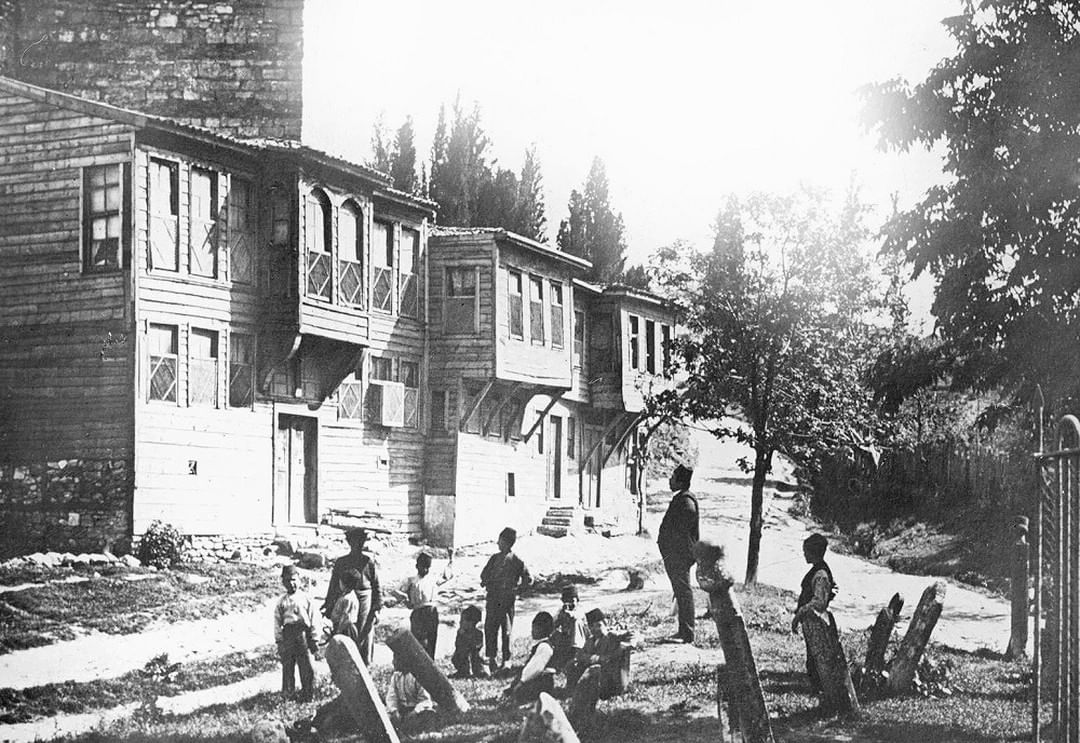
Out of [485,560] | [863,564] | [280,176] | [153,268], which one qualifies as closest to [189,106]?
[280,176]

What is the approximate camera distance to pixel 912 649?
777 cm

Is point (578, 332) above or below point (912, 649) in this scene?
above

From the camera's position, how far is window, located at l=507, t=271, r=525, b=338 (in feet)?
35.5

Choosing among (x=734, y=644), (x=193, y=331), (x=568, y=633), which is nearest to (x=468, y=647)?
(x=568, y=633)

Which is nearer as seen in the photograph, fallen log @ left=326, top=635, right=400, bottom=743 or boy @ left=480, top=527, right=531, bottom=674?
fallen log @ left=326, top=635, right=400, bottom=743

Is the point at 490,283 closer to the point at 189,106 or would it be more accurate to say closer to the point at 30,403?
the point at 30,403

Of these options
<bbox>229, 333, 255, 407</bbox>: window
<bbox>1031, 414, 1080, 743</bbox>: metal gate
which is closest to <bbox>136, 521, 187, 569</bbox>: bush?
<bbox>229, 333, 255, 407</bbox>: window

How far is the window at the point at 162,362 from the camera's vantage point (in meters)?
7.51

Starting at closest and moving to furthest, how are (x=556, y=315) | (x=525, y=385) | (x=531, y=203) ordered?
(x=531, y=203)
(x=525, y=385)
(x=556, y=315)

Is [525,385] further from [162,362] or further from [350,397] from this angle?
[162,362]

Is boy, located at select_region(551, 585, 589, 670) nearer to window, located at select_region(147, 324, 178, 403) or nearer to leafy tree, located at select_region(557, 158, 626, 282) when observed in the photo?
leafy tree, located at select_region(557, 158, 626, 282)

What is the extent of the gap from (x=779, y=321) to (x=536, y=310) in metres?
3.89

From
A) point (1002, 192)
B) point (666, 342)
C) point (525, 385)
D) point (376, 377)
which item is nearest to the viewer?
point (1002, 192)

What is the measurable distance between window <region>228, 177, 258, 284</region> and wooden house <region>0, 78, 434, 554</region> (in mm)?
17
